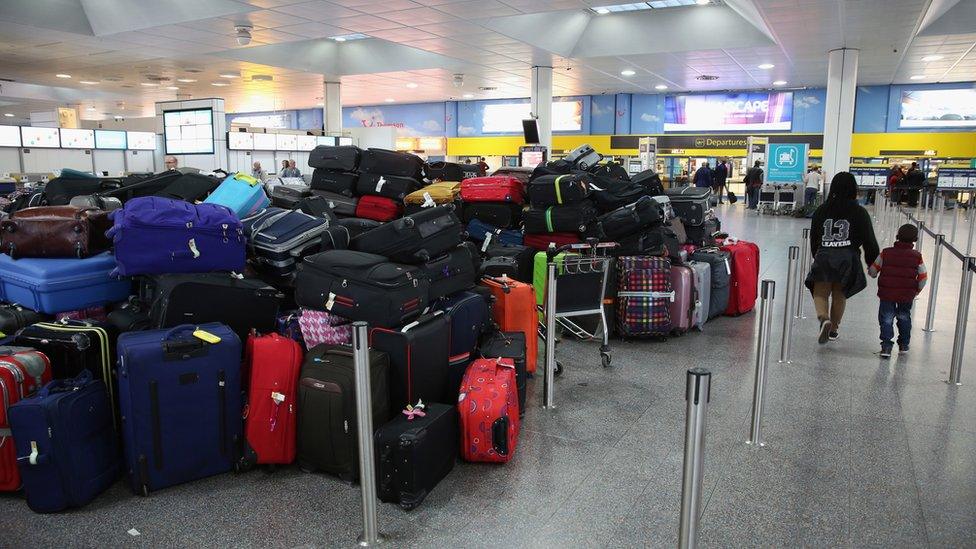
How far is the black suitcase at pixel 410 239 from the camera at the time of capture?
4324mm

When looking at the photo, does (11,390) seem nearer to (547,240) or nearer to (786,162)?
(547,240)

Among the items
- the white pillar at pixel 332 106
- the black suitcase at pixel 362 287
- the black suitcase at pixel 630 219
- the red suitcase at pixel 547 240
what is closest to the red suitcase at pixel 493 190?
the red suitcase at pixel 547 240

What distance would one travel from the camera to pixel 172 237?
4.09 metres

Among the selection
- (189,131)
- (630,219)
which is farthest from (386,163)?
(189,131)

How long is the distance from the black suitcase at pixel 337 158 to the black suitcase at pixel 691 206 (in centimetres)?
370

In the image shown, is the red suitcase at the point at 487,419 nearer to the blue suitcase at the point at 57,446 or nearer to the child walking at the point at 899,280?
the blue suitcase at the point at 57,446

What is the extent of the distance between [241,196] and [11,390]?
2372mm

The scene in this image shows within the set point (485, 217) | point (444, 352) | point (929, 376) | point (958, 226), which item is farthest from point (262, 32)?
point (958, 226)

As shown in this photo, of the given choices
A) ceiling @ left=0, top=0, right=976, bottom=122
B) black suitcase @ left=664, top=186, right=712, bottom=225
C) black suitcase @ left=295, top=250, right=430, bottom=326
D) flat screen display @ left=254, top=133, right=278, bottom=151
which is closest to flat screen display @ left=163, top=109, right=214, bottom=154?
ceiling @ left=0, top=0, right=976, bottom=122

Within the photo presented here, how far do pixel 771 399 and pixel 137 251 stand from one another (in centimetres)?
431

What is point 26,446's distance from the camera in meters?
3.11

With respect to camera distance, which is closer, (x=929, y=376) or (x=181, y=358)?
(x=181, y=358)

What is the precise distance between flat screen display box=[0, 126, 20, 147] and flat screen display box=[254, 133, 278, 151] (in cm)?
522

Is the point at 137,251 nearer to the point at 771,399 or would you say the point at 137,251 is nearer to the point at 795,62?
the point at 771,399
